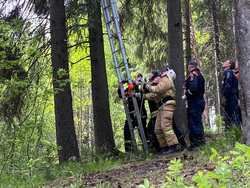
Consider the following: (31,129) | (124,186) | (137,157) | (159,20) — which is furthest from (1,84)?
(159,20)

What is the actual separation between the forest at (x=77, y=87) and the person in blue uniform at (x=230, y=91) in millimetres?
1207

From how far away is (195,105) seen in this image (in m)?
7.44

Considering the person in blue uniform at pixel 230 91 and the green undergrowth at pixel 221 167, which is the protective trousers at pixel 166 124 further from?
the person in blue uniform at pixel 230 91

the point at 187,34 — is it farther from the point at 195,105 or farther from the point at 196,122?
the point at 196,122

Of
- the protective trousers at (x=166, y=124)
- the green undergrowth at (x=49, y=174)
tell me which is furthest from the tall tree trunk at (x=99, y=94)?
the green undergrowth at (x=49, y=174)

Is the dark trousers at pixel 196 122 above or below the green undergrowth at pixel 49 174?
above

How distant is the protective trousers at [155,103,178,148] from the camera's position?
7633mm

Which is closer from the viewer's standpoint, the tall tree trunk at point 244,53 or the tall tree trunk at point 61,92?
the tall tree trunk at point 244,53

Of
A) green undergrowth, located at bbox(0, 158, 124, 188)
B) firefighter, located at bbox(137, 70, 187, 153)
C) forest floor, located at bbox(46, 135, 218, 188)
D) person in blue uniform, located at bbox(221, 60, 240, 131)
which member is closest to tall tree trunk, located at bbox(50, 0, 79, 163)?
green undergrowth, located at bbox(0, 158, 124, 188)

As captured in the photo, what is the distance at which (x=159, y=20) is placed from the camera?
37.1 feet

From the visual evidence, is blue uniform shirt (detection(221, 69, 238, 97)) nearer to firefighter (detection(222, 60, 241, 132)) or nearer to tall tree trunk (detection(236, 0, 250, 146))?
firefighter (detection(222, 60, 241, 132))

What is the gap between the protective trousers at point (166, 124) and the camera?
7633 millimetres

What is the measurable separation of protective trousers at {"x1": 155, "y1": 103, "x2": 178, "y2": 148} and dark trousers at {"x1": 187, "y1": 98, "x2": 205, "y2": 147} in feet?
1.38

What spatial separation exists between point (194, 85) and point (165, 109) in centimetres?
87
